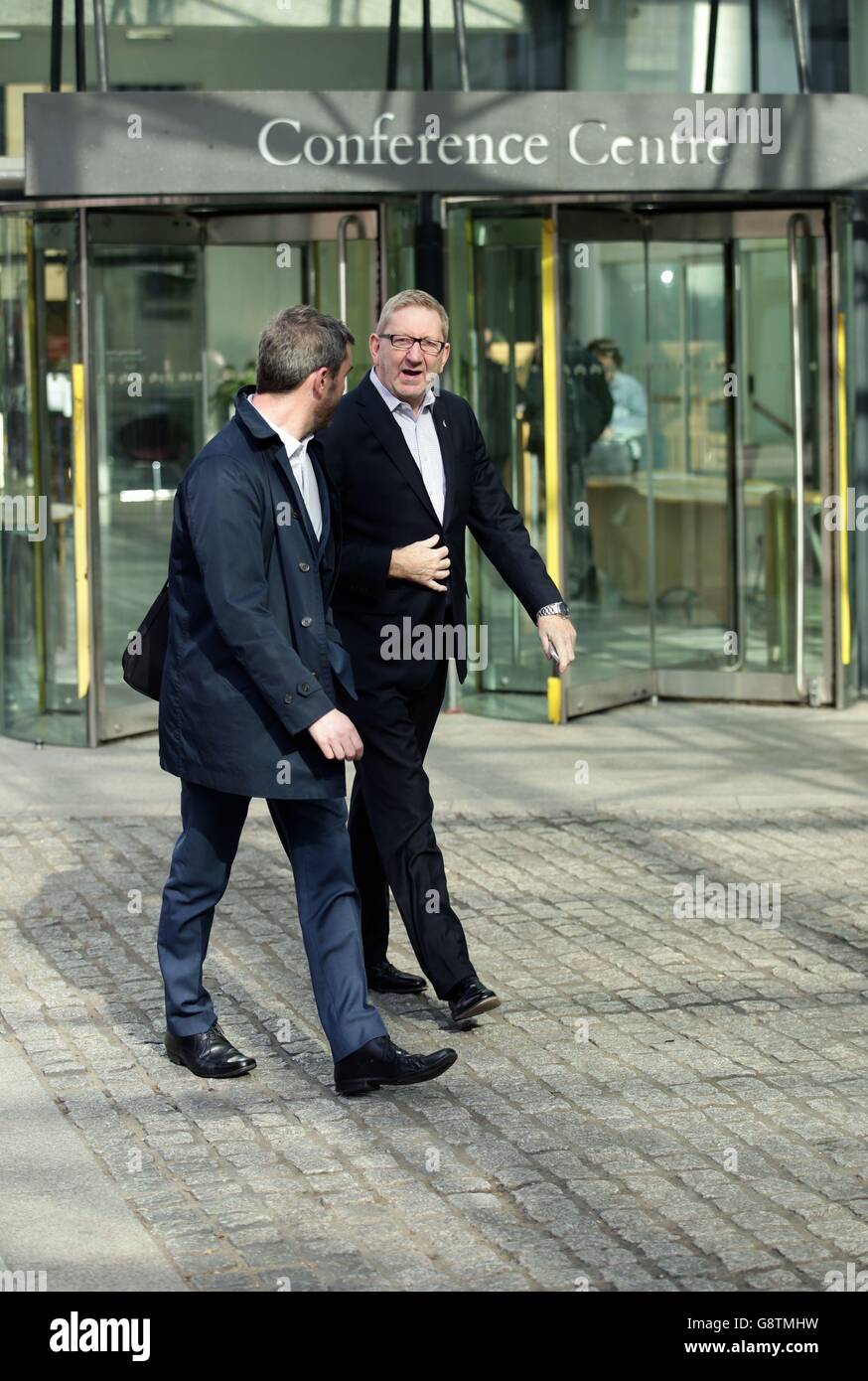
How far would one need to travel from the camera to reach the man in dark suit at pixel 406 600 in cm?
596

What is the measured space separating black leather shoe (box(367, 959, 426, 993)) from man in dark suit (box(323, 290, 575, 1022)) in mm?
372

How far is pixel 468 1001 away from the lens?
6.01 metres

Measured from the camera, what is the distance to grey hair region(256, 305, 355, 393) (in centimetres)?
537

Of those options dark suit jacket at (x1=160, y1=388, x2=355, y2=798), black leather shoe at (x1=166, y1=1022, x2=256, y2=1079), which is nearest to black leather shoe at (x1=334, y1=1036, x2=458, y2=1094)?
black leather shoe at (x1=166, y1=1022, x2=256, y2=1079)

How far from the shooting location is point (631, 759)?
10.0m

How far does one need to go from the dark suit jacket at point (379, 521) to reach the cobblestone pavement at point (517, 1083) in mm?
1091

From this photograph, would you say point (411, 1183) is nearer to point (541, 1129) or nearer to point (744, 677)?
point (541, 1129)

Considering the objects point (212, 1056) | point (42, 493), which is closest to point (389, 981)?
point (212, 1056)
